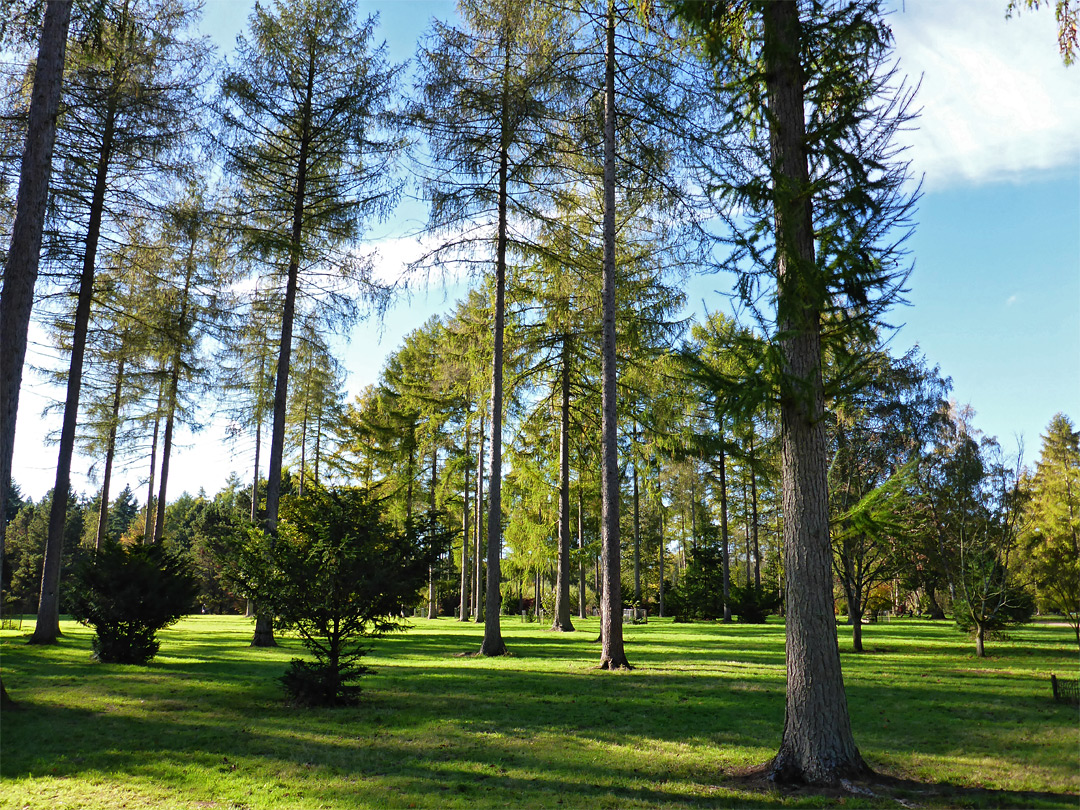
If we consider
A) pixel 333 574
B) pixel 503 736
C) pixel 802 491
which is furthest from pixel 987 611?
pixel 333 574

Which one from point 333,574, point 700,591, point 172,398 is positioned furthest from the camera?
point 700,591

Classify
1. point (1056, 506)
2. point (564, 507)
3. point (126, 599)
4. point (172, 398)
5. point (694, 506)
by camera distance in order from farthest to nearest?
point (694, 506) < point (1056, 506) < point (172, 398) < point (564, 507) < point (126, 599)

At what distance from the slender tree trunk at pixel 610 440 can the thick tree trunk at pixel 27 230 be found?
830 centimetres

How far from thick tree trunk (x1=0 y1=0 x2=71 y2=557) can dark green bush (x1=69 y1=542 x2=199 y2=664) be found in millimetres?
3443

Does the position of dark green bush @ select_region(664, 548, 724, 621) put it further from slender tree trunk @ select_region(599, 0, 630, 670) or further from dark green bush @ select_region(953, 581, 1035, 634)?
slender tree trunk @ select_region(599, 0, 630, 670)

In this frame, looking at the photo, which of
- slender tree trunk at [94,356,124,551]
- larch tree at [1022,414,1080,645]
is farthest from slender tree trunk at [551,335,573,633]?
larch tree at [1022,414,1080,645]

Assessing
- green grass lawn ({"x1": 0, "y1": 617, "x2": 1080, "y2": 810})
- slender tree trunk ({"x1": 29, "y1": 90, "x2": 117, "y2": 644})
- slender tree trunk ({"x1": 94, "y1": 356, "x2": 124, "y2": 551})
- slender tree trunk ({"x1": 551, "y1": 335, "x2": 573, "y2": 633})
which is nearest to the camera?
green grass lawn ({"x1": 0, "y1": 617, "x2": 1080, "y2": 810})

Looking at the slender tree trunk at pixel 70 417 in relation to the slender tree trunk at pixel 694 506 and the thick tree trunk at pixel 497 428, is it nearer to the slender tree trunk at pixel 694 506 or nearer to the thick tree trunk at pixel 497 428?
the thick tree trunk at pixel 497 428

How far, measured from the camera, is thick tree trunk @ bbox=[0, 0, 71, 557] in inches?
297

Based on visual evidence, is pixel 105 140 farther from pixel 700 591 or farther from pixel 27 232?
pixel 700 591

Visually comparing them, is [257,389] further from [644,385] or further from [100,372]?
[644,385]

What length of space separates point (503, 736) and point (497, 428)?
739cm

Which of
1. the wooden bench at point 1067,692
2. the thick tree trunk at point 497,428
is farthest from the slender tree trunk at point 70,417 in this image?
the wooden bench at point 1067,692

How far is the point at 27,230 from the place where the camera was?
7.93 m
